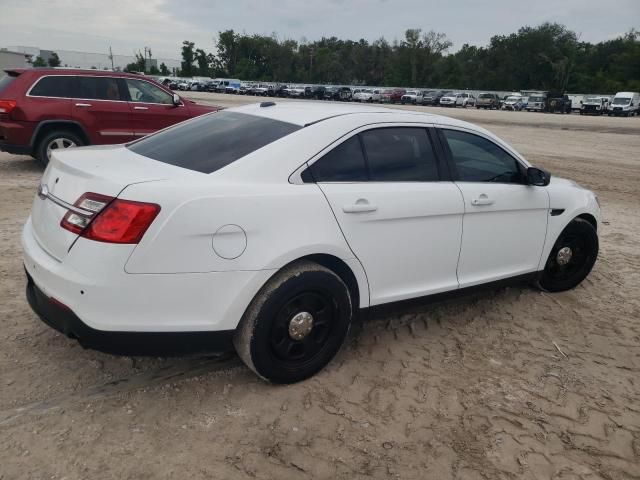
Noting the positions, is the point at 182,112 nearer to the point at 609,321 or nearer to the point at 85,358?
the point at 85,358

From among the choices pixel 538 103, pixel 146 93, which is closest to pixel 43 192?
pixel 146 93

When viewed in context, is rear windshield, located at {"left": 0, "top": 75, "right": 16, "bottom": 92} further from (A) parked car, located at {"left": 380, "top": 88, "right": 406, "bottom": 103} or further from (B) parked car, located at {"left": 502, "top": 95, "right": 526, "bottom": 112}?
(A) parked car, located at {"left": 380, "top": 88, "right": 406, "bottom": 103}

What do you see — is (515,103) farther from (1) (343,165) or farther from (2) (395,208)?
(1) (343,165)

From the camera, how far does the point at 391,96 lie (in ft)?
189

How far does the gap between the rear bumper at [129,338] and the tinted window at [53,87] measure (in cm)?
707

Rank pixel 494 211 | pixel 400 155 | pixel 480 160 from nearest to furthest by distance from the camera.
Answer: pixel 400 155, pixel 494 211, pixel 480 160

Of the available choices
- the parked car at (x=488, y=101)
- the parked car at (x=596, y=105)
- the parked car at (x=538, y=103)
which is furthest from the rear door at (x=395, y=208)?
the parked car at (x=488, y=101)

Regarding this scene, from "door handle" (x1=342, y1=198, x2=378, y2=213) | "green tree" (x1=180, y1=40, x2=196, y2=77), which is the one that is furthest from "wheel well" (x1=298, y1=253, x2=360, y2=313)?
"green tree" (x1=180, y1=40, x2=196, y2=77)

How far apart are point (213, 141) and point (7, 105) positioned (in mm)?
6821

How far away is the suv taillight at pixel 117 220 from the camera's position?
251 cm

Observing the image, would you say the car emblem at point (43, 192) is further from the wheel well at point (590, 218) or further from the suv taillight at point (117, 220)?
the wheel well at point (590, 218)

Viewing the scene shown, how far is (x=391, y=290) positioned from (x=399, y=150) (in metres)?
0.93

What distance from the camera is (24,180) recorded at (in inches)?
337

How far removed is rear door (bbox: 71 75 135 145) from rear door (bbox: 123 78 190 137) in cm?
13
